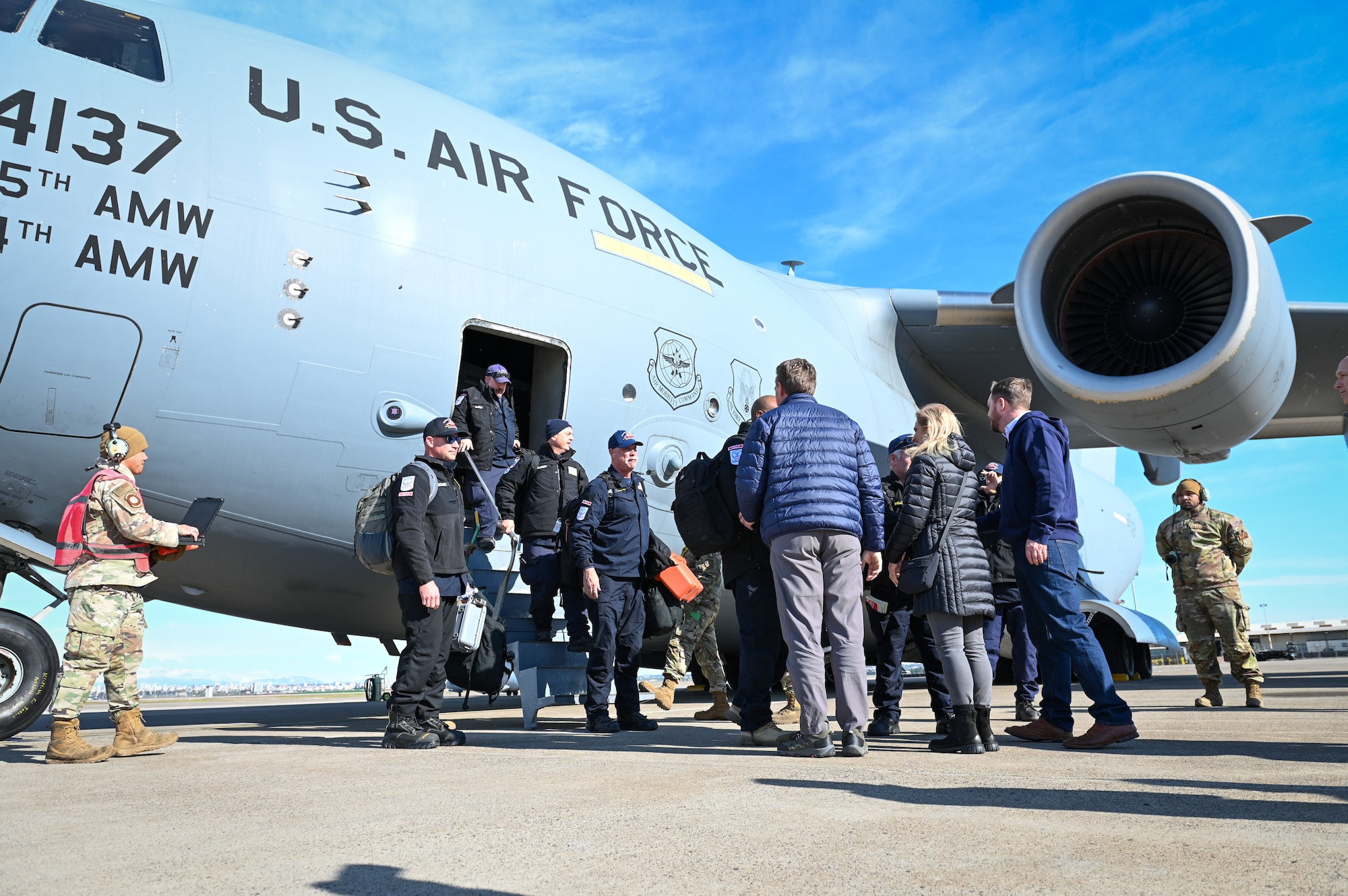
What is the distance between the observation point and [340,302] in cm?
537

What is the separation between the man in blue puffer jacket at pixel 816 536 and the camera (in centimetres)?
388

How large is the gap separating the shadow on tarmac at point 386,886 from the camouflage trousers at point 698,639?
448 centimetres

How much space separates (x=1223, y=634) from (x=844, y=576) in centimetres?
409

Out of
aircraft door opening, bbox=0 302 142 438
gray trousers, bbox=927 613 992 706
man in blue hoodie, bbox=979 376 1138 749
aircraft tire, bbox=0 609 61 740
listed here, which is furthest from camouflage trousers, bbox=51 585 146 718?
man in blue hoodie, bbox=979 376 1138 749

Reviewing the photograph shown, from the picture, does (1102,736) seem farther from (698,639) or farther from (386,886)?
(386,886)

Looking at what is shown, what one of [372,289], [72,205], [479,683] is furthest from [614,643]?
[72,205]

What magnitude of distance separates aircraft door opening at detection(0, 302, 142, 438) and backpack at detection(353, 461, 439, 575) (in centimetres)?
133

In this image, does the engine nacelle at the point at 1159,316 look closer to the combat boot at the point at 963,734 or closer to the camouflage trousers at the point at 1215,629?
the camouflage trousers at the point at 1215,629

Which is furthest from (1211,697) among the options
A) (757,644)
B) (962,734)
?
(757,644)

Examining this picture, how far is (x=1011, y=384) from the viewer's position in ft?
15.2

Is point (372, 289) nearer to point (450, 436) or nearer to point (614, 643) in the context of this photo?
point (450, 436)

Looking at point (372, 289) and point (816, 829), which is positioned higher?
point (372, 289)

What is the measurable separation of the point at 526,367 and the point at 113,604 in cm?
325

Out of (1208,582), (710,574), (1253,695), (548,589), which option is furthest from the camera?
(1208,582)
